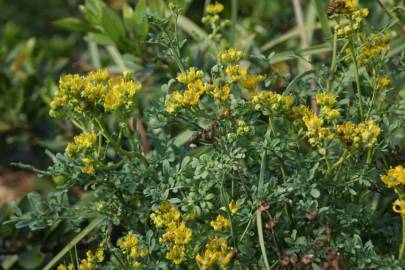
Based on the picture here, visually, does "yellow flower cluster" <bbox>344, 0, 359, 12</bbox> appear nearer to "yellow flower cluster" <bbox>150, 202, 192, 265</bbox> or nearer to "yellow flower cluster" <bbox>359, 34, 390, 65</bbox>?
"yellow flower cluster" <bbox>359, 34, 390, 65</bbox>

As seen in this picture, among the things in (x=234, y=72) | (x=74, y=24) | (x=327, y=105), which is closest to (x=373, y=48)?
(x=327, y=105)

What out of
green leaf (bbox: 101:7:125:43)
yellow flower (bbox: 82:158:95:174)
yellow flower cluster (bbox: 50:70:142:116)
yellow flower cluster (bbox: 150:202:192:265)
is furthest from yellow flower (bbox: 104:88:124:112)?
green leaf (bbox: 101:7:125:43)

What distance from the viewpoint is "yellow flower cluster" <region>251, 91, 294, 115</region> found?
1288mm

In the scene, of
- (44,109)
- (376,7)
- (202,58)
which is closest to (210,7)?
(202,58)

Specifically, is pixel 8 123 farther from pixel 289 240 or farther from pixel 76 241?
pixel 289 240

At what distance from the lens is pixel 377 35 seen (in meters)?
1.36

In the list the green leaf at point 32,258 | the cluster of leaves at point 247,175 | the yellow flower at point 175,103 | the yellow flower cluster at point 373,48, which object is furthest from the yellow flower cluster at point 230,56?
the green leaf at point 32,258

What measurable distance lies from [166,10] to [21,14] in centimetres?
147

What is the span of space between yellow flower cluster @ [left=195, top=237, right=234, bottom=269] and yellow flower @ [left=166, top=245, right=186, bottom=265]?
3 cm

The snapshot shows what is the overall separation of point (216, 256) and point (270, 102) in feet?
1.04

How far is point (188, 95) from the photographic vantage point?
1271 millimetres

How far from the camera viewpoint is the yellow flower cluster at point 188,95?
127 cm

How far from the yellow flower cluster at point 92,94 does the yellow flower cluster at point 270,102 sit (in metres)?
0.24

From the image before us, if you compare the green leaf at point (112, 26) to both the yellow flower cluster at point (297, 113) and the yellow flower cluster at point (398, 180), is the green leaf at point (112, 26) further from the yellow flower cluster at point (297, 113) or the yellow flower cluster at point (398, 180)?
the yellow flower cluster at point (398, 180)
